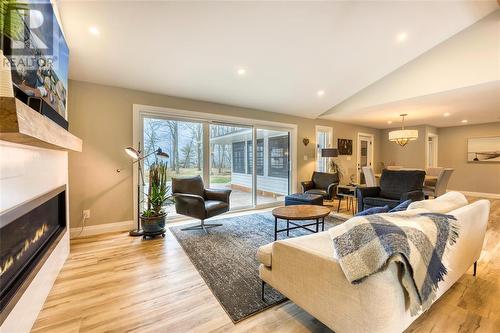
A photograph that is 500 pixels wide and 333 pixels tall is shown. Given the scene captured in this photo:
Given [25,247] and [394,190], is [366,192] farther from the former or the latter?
[25,247]

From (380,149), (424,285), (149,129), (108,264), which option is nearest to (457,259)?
(424,285)

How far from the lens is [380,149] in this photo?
314 inches

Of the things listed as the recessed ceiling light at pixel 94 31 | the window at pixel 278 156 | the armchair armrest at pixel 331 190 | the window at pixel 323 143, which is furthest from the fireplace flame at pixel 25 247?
the window at pixel 323 143

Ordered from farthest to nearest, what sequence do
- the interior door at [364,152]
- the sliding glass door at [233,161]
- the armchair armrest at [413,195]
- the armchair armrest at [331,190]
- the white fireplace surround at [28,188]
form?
the interior door at [364,152] → the armchair armrest at [331,190] → the sliding glass door at [233,161] → the armchair armrest at [413,195] → the white fireplace surround at [28,188]

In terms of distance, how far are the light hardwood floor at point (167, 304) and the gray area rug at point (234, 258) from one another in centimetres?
8

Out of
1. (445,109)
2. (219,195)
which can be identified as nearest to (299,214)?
(219,195)

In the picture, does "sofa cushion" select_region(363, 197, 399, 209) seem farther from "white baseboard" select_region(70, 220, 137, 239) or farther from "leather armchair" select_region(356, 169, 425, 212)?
"white baseboard" select_region(70, 220, 137, 239)

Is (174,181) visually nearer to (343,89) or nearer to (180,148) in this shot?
(180,148)

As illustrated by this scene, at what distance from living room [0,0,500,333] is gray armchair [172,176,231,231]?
1.1 inches

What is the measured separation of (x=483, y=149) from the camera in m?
6.55

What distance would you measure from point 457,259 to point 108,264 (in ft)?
10.3

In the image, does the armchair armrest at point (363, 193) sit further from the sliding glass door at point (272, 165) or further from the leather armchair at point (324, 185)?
the sliding glass door at point (272, 165)

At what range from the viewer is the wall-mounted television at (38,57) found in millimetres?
1230

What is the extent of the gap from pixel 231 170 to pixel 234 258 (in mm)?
2415
